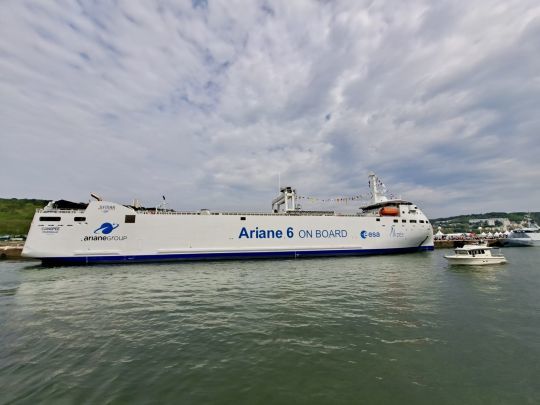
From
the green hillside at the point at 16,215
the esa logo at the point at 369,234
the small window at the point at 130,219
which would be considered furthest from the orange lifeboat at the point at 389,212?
the green hillside at the point at 16,215

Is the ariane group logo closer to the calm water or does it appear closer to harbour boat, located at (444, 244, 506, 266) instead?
the calm water

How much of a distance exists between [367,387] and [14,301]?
15140mm

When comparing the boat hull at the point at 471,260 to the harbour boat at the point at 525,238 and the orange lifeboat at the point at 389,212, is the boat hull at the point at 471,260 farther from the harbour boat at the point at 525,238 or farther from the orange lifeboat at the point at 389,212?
the harbour boat at the point at 525,238

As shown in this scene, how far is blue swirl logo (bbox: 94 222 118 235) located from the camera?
26.3 m

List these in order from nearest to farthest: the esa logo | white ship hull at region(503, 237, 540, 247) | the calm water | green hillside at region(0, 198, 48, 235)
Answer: the calm water, the esa logo, white ship hull at region(503, 237, 540, 247), green hillside at region(0, 198, 48, 235)

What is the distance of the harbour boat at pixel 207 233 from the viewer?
1008 inches

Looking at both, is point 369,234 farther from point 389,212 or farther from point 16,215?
point 16,215

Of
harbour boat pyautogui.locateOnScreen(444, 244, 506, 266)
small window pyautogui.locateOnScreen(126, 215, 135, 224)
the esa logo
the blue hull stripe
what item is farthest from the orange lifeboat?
small window pyautogui.locateOnScreen(126, 215, 135, 224)

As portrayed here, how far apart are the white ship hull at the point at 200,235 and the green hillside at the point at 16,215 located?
5924cm

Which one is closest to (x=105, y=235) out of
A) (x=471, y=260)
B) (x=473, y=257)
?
(x=471, y=260)

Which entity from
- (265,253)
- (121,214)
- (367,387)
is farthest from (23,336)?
(265,253)

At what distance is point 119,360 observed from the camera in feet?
20.4

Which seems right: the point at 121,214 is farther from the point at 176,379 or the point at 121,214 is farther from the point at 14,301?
the point at 176,379

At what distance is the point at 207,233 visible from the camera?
94.0 feet
